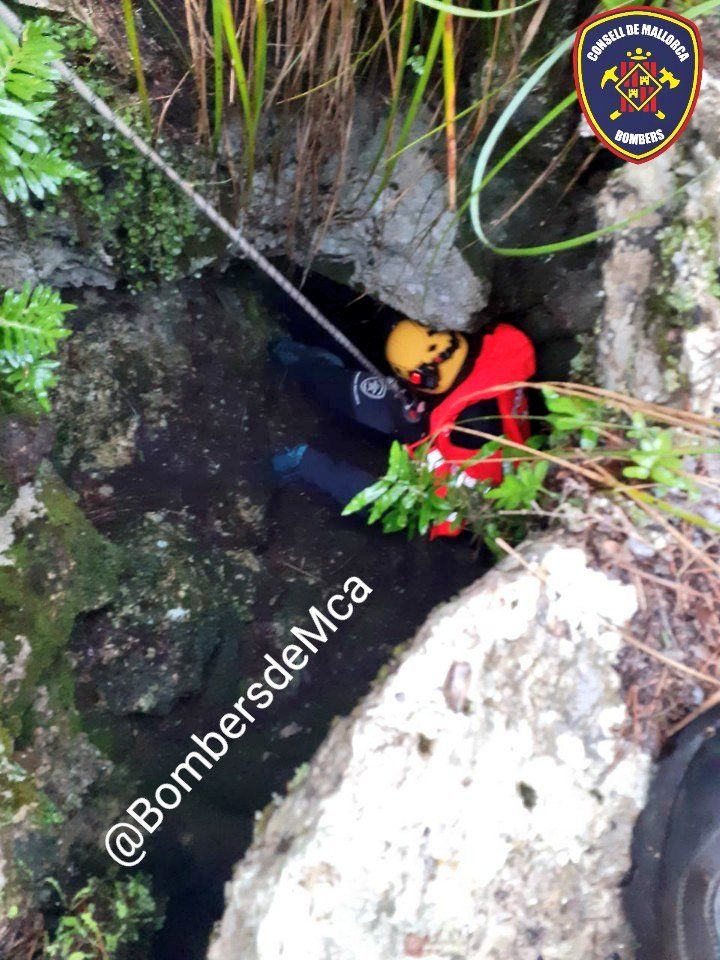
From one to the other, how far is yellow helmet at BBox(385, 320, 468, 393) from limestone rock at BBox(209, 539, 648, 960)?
1562 mm

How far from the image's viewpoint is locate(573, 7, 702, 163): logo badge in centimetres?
162

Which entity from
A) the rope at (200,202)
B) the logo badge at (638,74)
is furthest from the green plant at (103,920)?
the logo badge at (638,74)

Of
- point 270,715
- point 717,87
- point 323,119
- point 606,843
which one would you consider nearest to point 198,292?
point 323,119

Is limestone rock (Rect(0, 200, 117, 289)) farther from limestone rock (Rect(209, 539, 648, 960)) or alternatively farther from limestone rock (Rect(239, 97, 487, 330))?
limestone rock (Rect(209, 539, 648, 960))

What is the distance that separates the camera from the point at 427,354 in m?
3.11

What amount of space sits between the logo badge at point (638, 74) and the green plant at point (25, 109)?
1334 mm

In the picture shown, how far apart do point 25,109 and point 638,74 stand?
1.53 m

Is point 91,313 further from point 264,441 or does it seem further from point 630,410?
point 630,410

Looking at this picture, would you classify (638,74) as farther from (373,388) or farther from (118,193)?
(373,388)

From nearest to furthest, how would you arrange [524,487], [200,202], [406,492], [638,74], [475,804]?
[475,804]
[638,74]
[524,487]
[200,202]
[406,492]

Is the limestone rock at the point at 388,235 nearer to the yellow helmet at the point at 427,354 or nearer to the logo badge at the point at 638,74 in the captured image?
the yellow helmet at the point at 427,354

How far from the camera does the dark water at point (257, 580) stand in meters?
2.48

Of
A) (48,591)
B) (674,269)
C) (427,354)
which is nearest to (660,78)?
(674,269)

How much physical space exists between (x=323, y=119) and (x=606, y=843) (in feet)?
7.55
